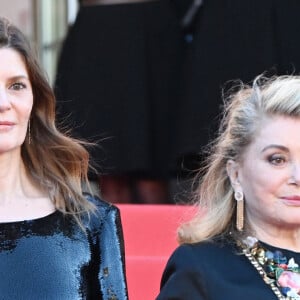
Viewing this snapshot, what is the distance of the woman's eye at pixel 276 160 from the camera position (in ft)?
10.4

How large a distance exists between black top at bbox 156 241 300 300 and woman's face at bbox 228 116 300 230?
13cm

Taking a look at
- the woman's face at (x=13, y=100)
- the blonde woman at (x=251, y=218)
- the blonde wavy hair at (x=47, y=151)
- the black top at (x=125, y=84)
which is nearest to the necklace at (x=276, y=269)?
the blonde woman at (x=251, y=218)

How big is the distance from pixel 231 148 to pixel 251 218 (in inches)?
8.3

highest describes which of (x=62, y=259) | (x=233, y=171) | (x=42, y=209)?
(x=233, y=171)

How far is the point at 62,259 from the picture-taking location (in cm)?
327

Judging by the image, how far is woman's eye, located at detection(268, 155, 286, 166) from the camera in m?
3.17

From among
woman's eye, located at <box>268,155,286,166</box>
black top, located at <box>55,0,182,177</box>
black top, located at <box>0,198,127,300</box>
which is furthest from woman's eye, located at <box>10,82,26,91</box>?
black top, located at <box>55,0,182,177</box>

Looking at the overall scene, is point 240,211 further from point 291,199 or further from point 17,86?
point 17,86

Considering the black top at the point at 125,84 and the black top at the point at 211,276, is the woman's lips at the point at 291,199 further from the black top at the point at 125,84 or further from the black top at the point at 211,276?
the black top at the point at 125,84

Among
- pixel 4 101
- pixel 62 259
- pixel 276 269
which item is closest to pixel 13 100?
pixel 4 101

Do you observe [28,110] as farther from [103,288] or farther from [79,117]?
[79,117]

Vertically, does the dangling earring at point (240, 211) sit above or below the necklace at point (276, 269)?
above

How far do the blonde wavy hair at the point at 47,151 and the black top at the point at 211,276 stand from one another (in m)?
0.36

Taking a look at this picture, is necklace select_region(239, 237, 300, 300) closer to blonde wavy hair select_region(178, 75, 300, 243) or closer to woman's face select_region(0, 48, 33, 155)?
blonde wavy hair select_region(178, 75, 300, 243)
